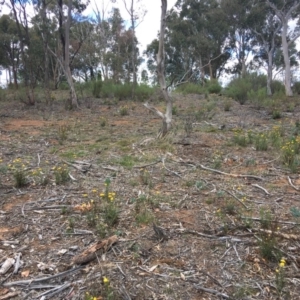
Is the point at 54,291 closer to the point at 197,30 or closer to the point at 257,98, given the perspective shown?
the point at 257,98

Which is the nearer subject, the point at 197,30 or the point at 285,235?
the point at 285,235

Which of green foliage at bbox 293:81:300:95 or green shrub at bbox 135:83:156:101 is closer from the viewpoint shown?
green shrub at bbox 135:83:156:101

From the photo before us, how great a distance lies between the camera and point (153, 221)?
3.18 m

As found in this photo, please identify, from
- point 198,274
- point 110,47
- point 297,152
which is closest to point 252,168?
point 297,152

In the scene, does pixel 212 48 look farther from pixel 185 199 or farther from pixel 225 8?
pixel 185 199

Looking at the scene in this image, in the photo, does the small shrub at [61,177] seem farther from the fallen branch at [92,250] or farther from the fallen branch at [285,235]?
the fallen branch at [285,235]

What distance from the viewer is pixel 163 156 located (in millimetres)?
5492

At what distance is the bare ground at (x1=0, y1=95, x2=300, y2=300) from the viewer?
2.35 meters

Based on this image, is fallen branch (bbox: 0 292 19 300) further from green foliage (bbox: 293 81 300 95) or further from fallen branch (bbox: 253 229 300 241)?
green foliage (bbox: 293 81 300 95)

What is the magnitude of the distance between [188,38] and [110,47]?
7879 mm

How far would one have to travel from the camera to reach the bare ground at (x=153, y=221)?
7.71 feet

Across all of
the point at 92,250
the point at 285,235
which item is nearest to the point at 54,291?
the point at 92,250

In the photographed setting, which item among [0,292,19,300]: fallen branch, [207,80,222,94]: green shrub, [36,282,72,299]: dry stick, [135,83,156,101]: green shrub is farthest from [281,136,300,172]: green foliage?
[207,80,222,94]: green shrub

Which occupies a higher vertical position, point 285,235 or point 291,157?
point 291,157
